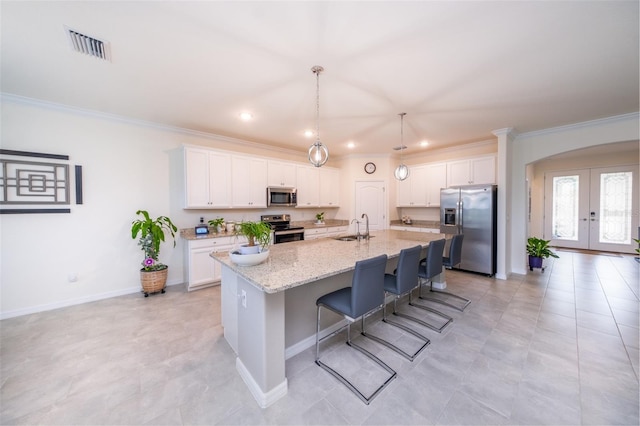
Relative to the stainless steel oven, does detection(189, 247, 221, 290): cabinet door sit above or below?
below

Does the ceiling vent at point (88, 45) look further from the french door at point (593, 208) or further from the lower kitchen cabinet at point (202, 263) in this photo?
the french door at point (593, 208)

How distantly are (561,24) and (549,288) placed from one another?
12.6 feet

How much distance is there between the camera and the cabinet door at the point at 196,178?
12.8 ft

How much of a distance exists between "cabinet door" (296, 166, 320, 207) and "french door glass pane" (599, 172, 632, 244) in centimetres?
773

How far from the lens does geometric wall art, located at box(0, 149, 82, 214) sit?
2.92m

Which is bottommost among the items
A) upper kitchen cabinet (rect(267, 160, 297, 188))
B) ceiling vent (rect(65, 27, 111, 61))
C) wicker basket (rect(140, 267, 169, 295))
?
wicker basket (rect(140, 267, 169, 295))

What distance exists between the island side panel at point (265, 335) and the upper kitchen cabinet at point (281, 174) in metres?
3.37

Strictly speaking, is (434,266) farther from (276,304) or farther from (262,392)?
(262,392)

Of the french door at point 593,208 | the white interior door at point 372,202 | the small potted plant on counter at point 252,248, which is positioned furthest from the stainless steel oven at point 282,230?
the french door at point 593,208

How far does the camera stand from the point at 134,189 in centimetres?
374

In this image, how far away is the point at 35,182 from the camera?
10.0 feet

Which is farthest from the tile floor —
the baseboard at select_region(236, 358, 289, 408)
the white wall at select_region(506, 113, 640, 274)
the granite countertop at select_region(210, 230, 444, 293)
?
the white wall at select_region(506, 113, 640, 274)

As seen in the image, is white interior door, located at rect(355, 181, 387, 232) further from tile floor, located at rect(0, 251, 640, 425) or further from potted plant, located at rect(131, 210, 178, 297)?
potted plant, located at rect(131, 210, 178, 297)

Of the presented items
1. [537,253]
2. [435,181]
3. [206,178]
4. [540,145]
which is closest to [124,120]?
[206,178]
